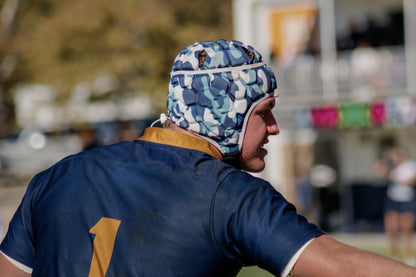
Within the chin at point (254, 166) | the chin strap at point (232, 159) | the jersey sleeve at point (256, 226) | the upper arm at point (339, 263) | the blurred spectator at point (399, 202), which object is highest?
the chin strap at point (232, 159)

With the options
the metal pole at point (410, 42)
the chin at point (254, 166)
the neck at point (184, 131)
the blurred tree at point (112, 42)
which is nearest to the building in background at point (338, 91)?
the metal pole at point (410, 42)

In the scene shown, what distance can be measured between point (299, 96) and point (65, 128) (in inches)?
375

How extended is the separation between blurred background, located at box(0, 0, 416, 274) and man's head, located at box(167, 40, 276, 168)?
10.5 metres

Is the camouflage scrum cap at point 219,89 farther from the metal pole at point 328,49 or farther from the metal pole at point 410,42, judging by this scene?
the metal pole at point 328,49

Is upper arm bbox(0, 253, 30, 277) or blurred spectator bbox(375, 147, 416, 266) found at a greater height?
upper arm bbox(0, 253, 30, 277)

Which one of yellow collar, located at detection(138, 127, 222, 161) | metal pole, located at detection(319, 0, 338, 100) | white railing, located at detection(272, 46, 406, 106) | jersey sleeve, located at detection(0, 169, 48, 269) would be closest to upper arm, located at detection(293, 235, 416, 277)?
yellow collar, located at detection(138, 127, 222, 161)

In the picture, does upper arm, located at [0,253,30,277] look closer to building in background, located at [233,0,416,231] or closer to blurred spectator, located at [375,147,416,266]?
blurred spectator, located at [375,147,416,266]

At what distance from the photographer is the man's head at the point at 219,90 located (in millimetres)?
2074

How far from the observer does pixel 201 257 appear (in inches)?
74.1

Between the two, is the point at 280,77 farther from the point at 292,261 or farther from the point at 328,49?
the point at 292,261

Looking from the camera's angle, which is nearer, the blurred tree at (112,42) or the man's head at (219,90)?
the man's head at (219,90)

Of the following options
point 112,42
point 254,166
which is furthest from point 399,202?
point 112,42

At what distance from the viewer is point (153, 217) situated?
6.40 feet

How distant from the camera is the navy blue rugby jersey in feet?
5.91
